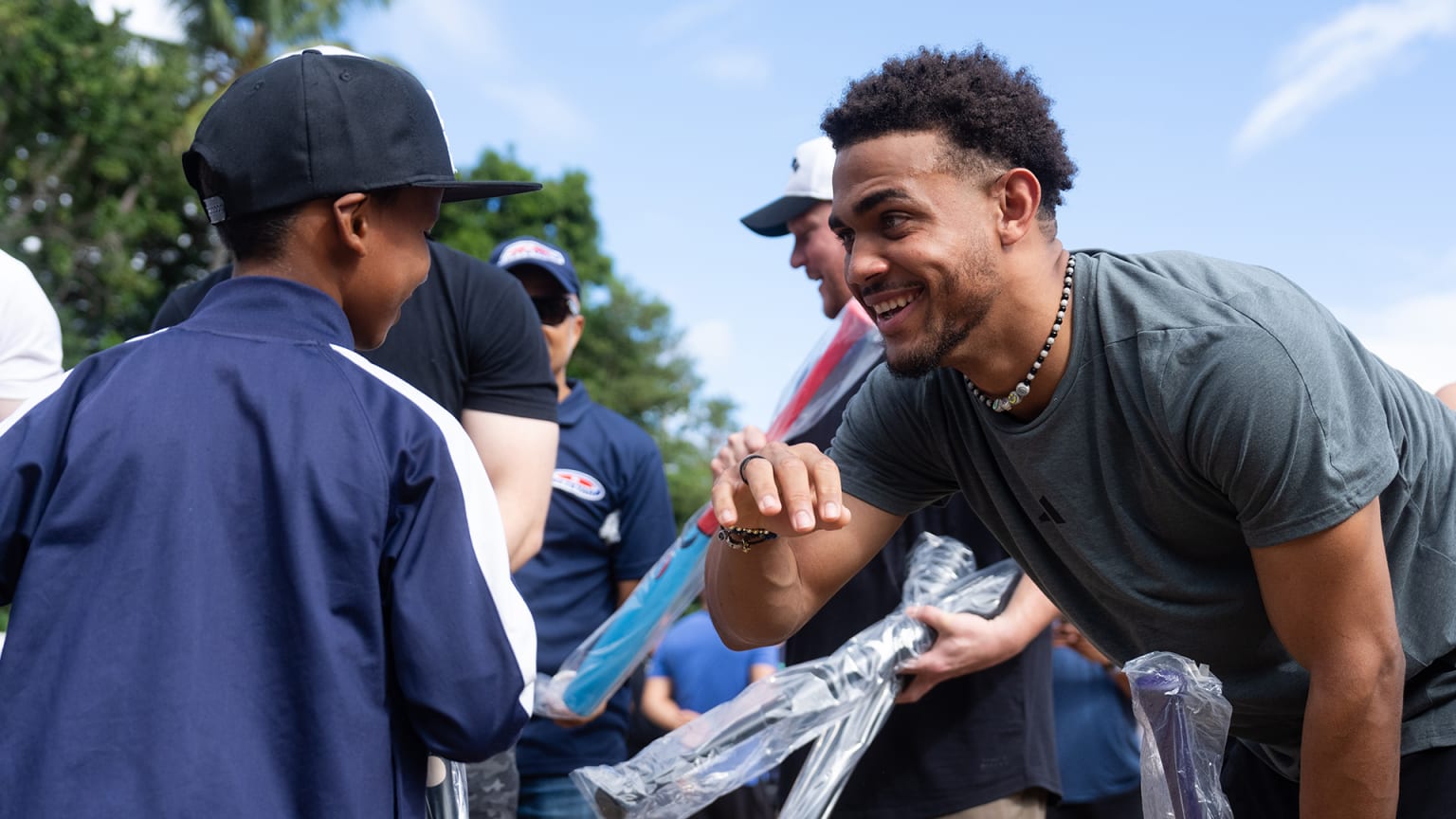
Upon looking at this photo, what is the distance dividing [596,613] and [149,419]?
270 cm

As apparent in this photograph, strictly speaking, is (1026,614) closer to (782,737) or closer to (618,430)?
(782,737)

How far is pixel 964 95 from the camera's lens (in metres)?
Result: 2.39

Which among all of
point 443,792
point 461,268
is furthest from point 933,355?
point 461,268

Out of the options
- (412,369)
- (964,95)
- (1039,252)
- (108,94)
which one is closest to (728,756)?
(412,369)

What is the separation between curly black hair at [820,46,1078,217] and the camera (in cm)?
239

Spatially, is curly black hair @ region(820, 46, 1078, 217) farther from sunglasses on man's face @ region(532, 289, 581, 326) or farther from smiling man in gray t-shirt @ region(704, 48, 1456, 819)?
sunglasses on man's face @ region(532, 289, 581, 326)

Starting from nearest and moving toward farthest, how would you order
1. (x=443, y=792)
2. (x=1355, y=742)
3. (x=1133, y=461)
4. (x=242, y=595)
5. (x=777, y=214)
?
(x=242, y=595) → (x=1355, y=742) → (x=443, y=792) → (x=1133, y=461) → (x=777, y=214)

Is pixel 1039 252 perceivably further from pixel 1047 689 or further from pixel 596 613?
pixel 596 613

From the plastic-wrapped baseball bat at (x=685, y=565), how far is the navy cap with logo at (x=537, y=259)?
1471 millimetres

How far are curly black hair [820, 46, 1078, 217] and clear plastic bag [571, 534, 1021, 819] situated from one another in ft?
4.06

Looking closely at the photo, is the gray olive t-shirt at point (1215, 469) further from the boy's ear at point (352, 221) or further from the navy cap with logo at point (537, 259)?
the navy cap with logo at point (537, 259)

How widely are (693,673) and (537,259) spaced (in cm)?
217

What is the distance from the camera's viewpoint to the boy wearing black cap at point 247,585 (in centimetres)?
172

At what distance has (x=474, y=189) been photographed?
234 centimetres
